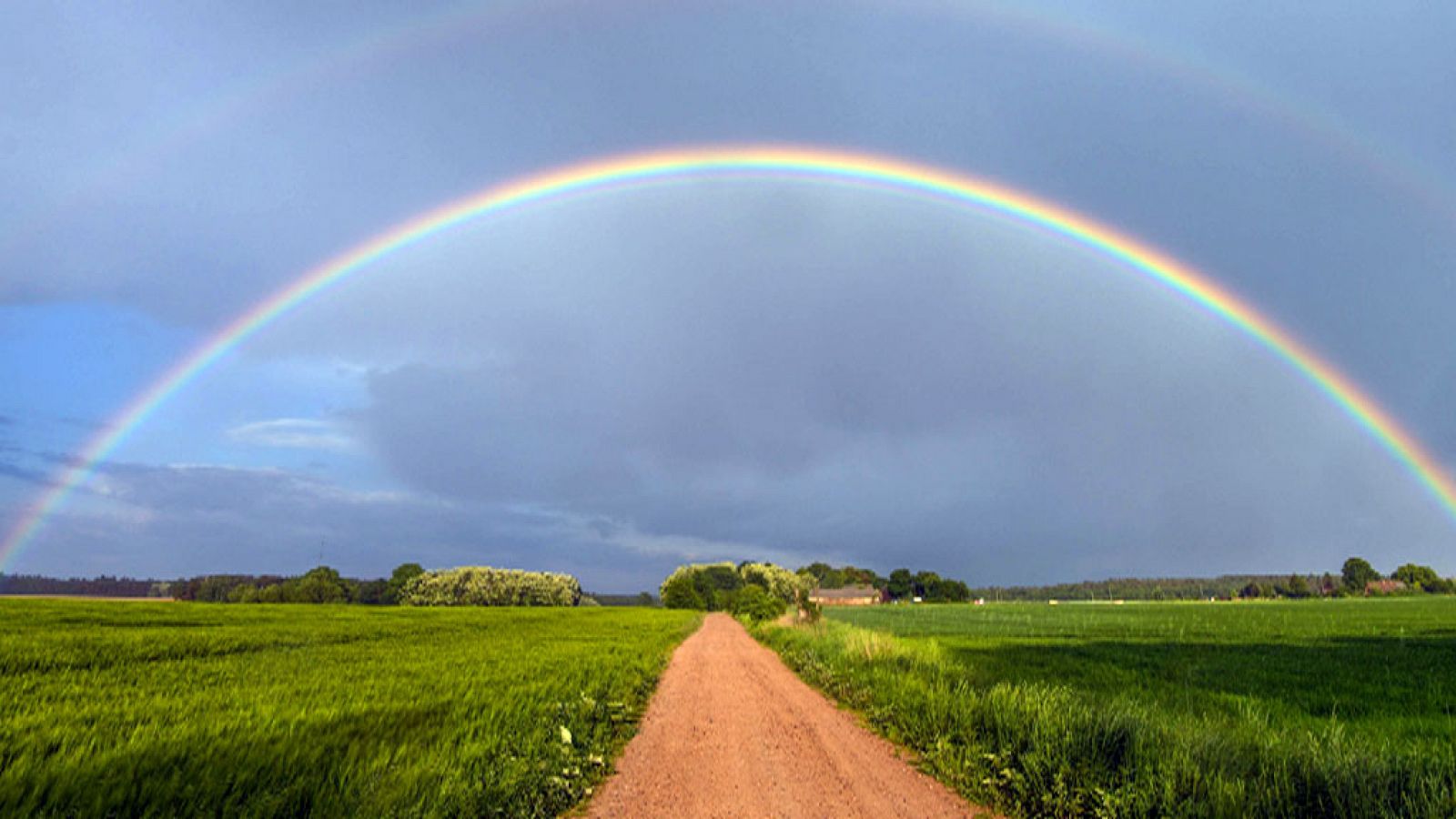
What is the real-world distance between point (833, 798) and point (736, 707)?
21.5 feet

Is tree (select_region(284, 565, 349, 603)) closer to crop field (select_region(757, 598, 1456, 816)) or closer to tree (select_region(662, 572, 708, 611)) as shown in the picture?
tree (select_region(662, 572, 708, 611))

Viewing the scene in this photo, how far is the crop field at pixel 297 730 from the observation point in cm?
543

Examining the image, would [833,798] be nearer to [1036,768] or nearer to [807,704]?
[1036,768]

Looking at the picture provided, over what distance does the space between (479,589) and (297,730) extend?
127386 millimetres

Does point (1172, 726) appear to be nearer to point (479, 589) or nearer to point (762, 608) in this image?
point (762, 608)

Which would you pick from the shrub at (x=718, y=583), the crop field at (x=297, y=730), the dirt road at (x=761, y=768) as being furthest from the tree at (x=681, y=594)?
the dirt road at (x=761, y=768)

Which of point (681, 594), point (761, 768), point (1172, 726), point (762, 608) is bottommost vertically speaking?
point (681, 594)

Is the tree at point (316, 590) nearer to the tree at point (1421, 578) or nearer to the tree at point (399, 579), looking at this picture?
the tree at point (399, 579)

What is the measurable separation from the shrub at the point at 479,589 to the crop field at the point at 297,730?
111m

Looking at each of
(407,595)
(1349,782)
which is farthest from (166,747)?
(407,595)

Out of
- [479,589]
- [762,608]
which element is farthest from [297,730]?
[479,589]

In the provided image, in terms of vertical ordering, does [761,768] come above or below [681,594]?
above

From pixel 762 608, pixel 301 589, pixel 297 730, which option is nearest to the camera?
pixel 297 730

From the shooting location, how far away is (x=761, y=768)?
28.8ft
